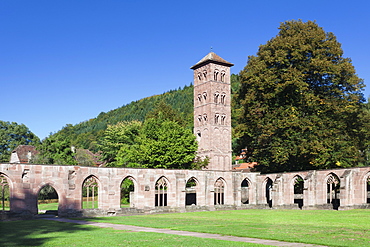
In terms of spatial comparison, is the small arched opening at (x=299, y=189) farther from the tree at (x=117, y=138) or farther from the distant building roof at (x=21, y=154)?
the distant building roof at (x=21, y=154)

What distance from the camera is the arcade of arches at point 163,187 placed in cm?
3067

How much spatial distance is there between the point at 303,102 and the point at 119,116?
415ft

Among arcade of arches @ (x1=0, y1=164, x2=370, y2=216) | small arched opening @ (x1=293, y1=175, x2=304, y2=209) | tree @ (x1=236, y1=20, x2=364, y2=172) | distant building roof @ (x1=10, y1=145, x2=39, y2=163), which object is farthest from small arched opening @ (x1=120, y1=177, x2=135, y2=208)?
distant building roof @ (x1=10, y1=145, x2=39, y2=163)

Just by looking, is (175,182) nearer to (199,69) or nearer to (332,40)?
(332,40)

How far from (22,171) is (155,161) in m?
23.1

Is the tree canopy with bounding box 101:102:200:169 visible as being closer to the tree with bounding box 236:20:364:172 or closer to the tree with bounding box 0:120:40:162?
the tree with bounding box 236:20:364:172

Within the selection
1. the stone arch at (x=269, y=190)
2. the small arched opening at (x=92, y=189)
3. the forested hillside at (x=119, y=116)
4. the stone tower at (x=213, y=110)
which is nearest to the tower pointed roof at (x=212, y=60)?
the stone tower at (x=213, y=110)

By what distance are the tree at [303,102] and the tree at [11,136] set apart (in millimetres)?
61369

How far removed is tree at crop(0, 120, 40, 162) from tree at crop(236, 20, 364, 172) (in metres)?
61.4

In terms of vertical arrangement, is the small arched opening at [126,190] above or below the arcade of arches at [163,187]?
below

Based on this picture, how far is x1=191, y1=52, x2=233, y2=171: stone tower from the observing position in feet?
212

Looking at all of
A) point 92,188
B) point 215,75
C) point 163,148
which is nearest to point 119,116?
point 215,75

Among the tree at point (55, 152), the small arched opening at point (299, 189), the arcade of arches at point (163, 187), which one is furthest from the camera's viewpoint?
the tree at point (55, 152)

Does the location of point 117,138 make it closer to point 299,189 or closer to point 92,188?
point 299,189
